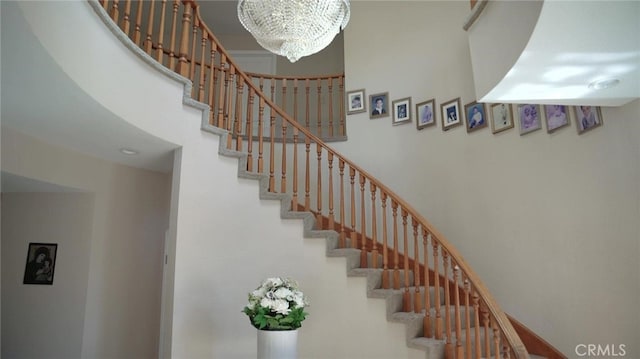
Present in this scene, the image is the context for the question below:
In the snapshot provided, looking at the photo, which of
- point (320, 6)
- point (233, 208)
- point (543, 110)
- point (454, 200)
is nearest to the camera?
point (320, 6)

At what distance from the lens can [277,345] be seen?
2.71m

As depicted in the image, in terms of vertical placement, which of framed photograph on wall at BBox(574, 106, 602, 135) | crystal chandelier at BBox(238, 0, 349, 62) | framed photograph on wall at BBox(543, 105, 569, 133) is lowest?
framed photograph on wall at BBox(574, 106, 602, 135)

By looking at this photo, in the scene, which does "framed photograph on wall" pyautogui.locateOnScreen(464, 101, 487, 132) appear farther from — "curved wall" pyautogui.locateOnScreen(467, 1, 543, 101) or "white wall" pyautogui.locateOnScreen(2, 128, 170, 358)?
"white wall" pyautogui.locateOnScreen(2, 128, 170, 358)

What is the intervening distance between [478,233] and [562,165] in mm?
949

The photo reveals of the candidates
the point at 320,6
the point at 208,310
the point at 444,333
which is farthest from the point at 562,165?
the point at 208,310

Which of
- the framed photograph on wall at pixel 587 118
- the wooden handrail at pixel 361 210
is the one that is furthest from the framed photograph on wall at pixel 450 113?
the framed photograph on wall at pixel 587 118

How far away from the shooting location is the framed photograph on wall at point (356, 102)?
4.77 m

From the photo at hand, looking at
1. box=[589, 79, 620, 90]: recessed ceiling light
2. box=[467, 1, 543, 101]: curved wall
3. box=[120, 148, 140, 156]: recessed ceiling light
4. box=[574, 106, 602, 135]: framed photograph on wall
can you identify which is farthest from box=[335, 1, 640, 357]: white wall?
box=[120, 148, 140, 156]: recessed ceiling light

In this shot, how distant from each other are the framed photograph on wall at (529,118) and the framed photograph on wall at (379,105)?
5.00ft

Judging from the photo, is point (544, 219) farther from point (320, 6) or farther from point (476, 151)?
point (320, 6)

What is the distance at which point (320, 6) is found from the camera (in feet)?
7.80

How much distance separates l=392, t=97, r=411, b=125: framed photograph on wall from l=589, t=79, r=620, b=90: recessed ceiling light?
2150mm

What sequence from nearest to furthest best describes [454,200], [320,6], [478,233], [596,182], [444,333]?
[320,6], [596,182], [444,333], [478,233], [454,200]

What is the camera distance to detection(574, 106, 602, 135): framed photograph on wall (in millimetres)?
2812
